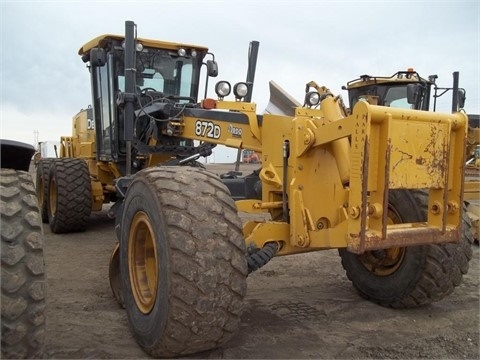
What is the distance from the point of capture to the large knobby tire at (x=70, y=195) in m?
7.55

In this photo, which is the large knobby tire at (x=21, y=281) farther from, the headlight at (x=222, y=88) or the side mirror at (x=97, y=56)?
the side mirror at (x=97, y=56)

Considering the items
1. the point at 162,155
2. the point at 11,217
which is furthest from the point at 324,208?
the point at 162,155

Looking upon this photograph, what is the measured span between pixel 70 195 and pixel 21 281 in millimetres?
5464

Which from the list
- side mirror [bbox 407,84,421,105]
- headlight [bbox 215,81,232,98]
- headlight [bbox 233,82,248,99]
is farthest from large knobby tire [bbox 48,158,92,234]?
side mirror [bbox 407,84,421,105]

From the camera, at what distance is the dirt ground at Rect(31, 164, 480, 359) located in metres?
3.44

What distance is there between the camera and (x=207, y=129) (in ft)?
16.3

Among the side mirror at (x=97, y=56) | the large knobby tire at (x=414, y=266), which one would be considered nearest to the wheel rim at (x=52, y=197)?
the side mirror at (x=97, y=56)

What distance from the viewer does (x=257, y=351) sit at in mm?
3412

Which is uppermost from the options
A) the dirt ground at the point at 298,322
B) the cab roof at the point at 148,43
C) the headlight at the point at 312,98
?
the cab roof at the point at 148,43

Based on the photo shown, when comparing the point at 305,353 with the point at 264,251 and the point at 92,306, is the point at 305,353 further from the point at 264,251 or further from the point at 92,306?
the point at 92,306

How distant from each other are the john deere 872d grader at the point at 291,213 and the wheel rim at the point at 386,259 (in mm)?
11

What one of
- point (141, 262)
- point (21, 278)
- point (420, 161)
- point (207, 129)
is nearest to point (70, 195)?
point (207, 129)

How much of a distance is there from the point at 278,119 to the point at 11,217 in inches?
88.9

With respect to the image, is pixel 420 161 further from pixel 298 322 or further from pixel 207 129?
pixel 207 129
